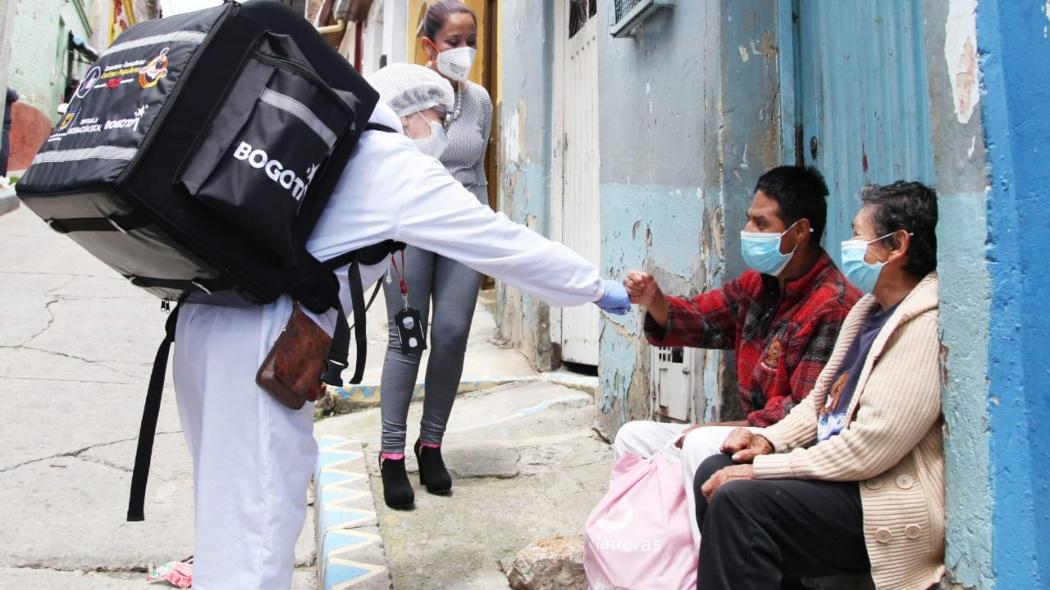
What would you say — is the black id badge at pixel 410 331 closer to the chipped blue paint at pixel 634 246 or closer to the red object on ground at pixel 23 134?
the chipped blue paint at pixel 634 246

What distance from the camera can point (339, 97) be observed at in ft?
6.31

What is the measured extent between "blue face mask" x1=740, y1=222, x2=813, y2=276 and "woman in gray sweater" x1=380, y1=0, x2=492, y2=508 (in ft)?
3.82

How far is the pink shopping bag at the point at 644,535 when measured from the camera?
7.36ft

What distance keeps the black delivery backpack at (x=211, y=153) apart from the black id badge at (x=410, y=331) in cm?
87

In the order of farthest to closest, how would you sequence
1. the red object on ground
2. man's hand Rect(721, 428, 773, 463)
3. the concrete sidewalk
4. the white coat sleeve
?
the red object on ground < the concrete sidewalk < man's hand Rect(721, 428, 773, 463) < the white coat sleeve

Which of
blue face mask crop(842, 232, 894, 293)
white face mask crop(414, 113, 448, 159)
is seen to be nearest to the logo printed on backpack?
white face mask crop(414, 113, 448, 159)

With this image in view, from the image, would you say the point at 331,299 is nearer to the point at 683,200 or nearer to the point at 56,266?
the point at 683,200

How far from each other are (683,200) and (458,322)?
36.0 inches

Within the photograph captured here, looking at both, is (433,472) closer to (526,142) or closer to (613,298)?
(613,298)

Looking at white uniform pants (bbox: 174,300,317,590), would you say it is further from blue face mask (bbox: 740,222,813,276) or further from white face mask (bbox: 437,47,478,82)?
white face mask (bbox: 437,47,478,82)

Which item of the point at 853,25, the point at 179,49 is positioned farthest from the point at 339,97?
the point at 853,25

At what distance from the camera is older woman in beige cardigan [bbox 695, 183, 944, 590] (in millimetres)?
1906

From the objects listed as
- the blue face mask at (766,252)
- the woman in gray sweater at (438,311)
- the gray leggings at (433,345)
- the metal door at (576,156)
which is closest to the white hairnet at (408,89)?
the woman in gray sweater at (438,311)

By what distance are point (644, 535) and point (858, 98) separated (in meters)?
1.41
